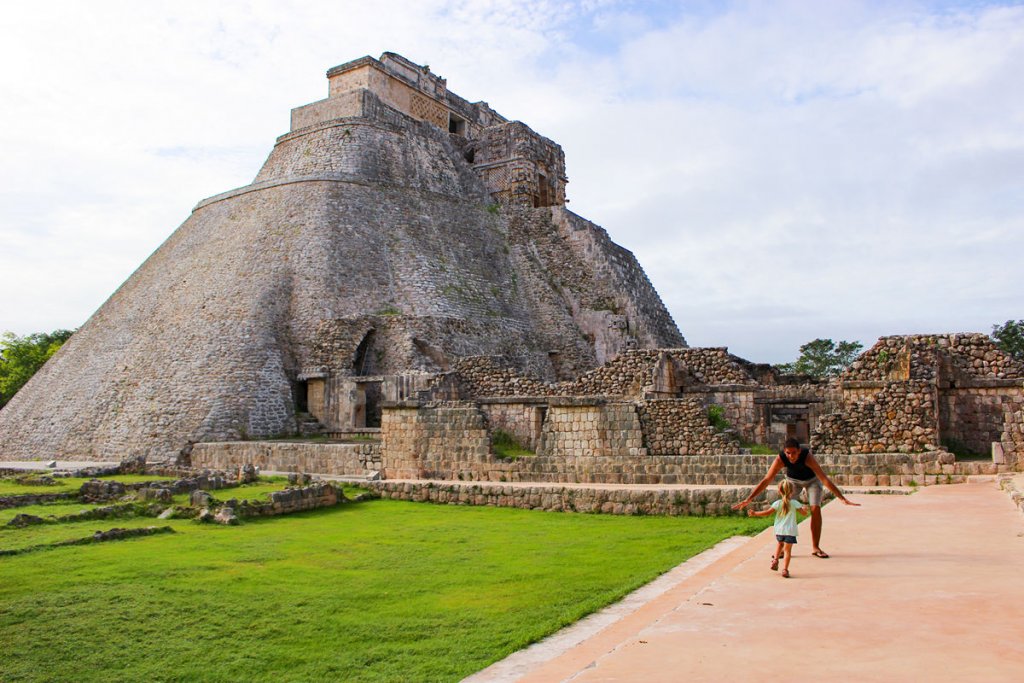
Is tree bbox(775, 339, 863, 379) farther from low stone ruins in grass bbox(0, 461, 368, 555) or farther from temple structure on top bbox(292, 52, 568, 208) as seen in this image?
low stone ruins in grass bbox(0, 461, 368, 555)

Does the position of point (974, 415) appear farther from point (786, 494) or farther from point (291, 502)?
point (291, 502)

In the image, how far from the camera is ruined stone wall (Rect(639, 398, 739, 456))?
13.0m

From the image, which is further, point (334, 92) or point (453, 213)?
point (334, 92)

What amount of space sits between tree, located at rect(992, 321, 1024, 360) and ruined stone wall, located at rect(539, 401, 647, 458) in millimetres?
21816

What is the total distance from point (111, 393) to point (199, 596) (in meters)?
17.9

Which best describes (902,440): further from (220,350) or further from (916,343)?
(220,350)

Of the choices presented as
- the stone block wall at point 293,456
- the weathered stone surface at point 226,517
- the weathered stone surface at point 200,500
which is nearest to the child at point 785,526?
the weathered stone surface at point 226,517

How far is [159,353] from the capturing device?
924 inches

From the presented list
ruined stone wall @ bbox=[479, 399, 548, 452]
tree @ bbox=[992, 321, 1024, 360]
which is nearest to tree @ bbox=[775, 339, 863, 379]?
tree @ bbox=[992, 321, 1024, 360]

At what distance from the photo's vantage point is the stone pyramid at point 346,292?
2211 cm

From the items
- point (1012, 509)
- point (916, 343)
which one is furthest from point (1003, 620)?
point (916, 343)

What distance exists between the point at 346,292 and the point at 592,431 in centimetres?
1371

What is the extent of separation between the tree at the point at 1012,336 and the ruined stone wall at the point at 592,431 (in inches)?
859

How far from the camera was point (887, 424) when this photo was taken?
1254 cm
